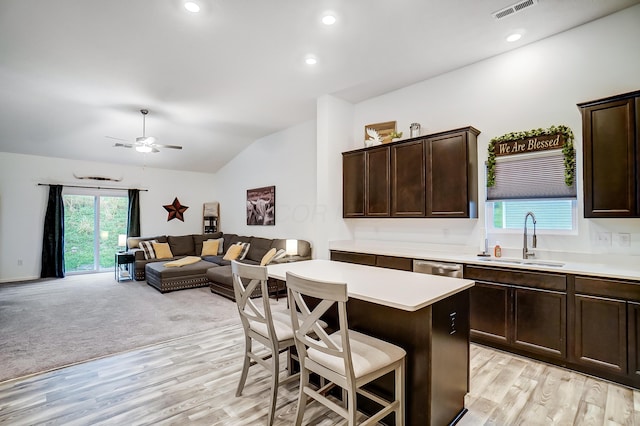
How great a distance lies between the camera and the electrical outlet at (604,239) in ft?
9.45

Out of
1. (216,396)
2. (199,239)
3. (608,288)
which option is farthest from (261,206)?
(608,288)

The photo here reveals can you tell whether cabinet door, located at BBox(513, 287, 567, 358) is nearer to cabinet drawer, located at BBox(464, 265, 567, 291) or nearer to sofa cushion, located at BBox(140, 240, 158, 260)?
cabinet drawer, located at BBox(464, 265, 567, 291)

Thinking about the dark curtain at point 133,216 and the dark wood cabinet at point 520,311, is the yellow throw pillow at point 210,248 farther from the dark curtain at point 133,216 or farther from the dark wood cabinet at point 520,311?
the dark wood cabinet at point 520,311

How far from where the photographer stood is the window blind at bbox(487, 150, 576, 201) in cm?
315

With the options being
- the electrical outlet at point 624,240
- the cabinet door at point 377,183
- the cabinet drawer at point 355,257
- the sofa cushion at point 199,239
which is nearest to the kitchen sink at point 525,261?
the electrical outlet at point 624,240

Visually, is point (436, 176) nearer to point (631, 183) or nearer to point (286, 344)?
point (631, 183)

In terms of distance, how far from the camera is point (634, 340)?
2324 millimetres

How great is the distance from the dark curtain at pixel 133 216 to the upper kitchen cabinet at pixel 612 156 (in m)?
8.73

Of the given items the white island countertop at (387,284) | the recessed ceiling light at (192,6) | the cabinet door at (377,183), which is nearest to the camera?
the white island countertop at (387,284)

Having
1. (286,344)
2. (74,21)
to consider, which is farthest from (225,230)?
(286,344)

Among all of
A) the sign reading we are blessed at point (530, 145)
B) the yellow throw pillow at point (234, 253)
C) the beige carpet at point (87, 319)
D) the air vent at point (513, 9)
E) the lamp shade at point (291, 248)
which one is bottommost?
the beige carpet at point (87, 319)

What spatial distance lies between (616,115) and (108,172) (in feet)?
30.4

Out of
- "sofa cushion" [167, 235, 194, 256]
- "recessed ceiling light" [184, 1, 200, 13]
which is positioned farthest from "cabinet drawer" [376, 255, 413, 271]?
"sofa cushion" [167, 235, 194, 256]

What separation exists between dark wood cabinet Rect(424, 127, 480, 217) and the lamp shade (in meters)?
2.69
